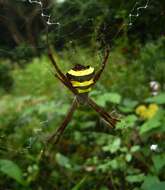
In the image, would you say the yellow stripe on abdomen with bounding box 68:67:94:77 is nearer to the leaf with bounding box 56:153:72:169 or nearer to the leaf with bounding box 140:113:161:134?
the leaf with bounding box 140:113:161:134

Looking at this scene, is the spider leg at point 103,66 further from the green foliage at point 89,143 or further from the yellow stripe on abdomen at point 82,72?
the green foliage at point 89,143

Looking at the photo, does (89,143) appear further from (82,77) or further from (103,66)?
(82,77)

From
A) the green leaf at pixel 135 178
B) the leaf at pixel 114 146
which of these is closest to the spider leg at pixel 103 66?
the green leaf at pixel 135 178

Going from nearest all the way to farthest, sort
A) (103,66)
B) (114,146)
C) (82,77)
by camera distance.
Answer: (82,77)
(103,66)
(114,146)

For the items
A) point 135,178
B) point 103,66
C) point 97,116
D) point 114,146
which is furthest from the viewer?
point 97,116

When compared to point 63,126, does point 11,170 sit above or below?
below

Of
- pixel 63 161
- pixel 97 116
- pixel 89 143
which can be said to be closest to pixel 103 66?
pixel 63 161

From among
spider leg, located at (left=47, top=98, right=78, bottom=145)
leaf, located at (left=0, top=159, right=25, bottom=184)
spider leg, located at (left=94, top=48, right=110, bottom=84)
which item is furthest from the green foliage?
spider leg, located at (left=94, top=48, right=110, bottom=84)
